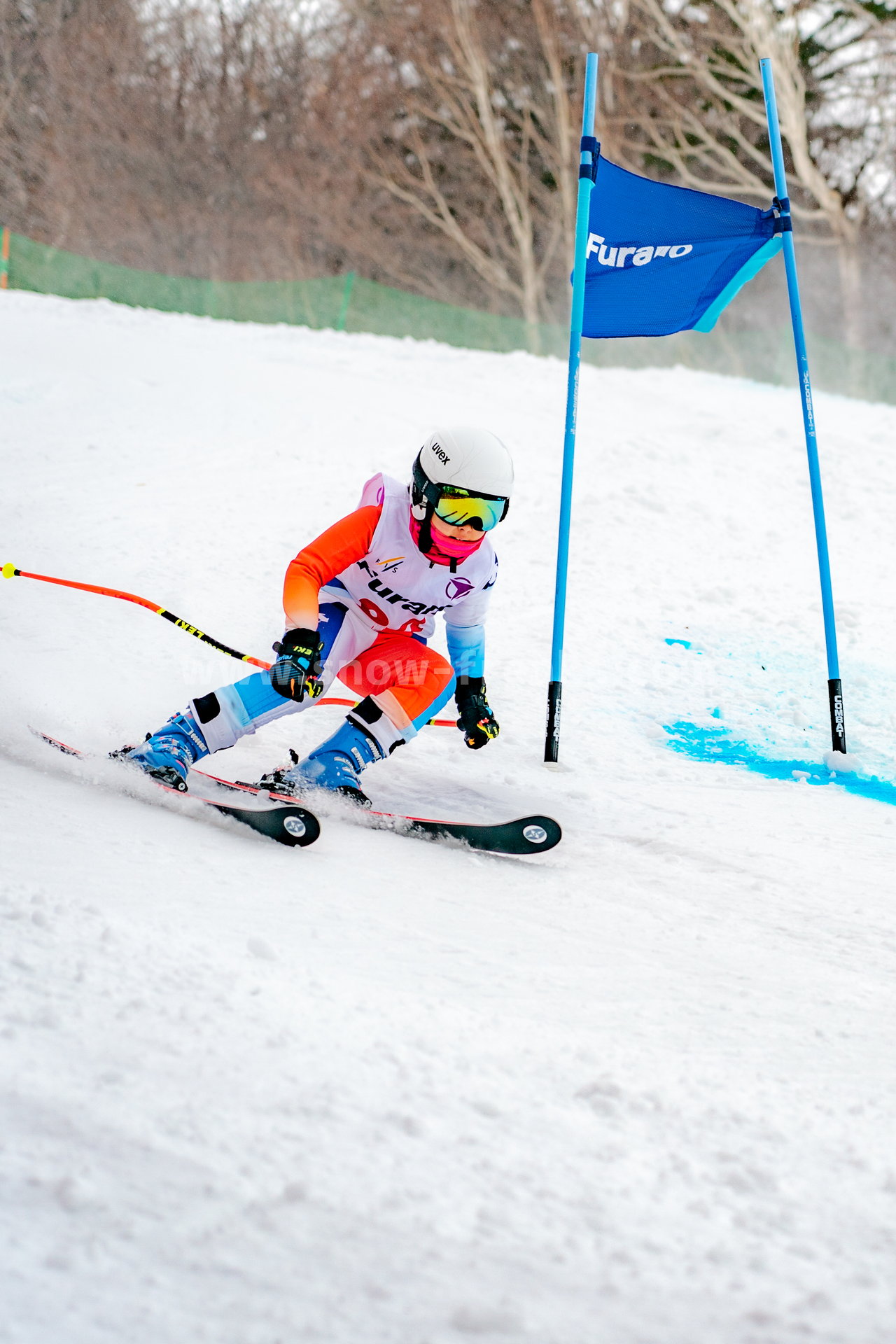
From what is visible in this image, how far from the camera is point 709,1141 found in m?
1.77

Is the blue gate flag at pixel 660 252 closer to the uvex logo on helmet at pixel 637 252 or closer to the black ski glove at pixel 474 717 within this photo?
the uvex logo on helmet at pixel 637 252

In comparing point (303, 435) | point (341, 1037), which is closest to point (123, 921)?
point (341, 1037)

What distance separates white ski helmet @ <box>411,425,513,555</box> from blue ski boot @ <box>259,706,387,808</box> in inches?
28.6

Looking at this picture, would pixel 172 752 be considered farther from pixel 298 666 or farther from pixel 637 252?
pixel 637 252

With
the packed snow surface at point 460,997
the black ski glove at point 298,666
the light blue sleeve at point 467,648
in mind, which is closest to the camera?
the packed snow surface at point 460,997

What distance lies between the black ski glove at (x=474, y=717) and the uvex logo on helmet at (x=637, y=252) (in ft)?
7.15

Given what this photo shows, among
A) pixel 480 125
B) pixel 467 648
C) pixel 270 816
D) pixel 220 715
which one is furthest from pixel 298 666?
pixel 480 125

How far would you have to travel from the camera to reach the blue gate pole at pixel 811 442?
4.74 m

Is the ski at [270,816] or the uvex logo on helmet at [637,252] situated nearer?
the ski at [270,816]

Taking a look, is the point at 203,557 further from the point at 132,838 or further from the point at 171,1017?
the point at 171,1017

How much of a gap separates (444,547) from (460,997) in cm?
176

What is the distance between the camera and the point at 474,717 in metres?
3.79

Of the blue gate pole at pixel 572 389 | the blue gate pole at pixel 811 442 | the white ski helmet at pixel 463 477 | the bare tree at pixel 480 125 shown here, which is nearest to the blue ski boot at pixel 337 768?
the white ski helmet at pixel 463 477

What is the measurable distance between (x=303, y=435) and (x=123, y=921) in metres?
6.29
